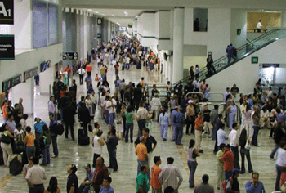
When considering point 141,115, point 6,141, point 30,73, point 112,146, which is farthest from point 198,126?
point 30,73

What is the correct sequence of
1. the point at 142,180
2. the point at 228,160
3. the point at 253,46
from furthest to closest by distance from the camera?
the point at 253,46, the point at 228,160, the point at 142,180

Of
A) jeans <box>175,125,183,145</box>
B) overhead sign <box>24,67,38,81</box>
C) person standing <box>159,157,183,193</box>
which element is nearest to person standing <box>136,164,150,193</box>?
person standing <box>159,157,183,193</box>

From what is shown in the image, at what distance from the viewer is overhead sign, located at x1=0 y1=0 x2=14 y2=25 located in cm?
1274

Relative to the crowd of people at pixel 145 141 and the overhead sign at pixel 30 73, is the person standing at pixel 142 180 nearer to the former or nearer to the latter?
the crowd of people at pixel 145 141

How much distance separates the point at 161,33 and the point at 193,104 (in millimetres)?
14300

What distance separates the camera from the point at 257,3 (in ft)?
88.1

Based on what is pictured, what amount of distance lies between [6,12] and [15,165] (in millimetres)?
4159

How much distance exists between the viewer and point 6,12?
42.0ft

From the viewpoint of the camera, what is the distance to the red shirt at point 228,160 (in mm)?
11117

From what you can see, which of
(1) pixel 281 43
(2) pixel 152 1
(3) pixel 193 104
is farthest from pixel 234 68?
(3) pixel 193 104

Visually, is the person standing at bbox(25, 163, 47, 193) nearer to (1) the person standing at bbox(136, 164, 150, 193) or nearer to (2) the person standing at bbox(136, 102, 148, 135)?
(1) the person standing at bbox(136, 164, 150, 193)

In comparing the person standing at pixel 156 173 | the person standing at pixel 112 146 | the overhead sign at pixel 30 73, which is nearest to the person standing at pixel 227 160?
the person standing at pixel 156 173

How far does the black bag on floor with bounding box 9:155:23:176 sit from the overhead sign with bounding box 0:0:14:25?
368cm

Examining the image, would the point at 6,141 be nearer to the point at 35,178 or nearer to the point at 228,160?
the point at 35,178
